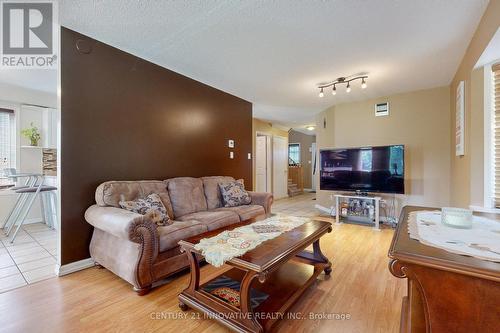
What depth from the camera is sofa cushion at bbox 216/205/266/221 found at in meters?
2.93

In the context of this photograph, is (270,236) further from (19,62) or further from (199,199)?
(19,62)

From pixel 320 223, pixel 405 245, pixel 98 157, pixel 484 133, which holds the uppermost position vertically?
pixel 484 133

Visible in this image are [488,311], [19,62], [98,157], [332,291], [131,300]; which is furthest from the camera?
[19,62]

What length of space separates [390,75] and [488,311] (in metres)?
3.32

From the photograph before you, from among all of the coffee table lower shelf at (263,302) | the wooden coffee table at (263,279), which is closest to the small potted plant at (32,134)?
the wooden coffee table at (263,279)

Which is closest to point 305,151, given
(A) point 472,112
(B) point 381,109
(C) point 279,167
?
(C) point 279,167

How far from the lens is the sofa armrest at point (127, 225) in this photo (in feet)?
5.78

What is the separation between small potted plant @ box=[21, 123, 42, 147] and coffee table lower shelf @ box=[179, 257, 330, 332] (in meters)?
4.14

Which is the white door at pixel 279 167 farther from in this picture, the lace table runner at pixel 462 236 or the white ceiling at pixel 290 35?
the lace table runner at pixel 462 236

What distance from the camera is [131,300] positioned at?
1.79 m

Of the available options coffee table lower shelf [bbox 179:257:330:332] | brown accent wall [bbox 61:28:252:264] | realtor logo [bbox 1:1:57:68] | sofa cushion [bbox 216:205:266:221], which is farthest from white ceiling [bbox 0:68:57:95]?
coffee table lower shelf [bbox 179:257:330:332]

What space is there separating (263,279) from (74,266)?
82.0 inches

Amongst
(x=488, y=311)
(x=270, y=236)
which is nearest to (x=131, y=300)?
(x=270, y=236)

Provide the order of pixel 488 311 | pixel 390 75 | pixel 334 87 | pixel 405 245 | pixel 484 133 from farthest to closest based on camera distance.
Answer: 1. pixel 334 87
2. pixel 390 75
3. pixel 484 133
4. pixel 405 245
5. pixel 488 311
